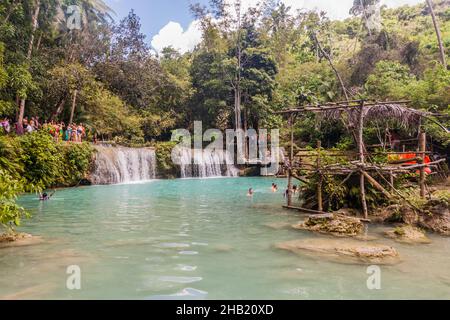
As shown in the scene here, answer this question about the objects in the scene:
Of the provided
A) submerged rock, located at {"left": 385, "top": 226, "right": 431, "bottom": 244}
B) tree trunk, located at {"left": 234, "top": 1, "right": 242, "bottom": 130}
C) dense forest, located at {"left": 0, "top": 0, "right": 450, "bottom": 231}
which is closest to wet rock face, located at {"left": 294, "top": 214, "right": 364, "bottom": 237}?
submerged rock, located at {"left": 385, "top": 226, "right": 431, "bottom": 244}

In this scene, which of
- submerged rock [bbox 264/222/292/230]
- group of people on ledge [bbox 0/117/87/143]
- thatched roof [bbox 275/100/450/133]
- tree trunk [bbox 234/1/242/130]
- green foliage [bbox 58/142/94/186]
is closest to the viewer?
submerged rock [bbox 264/222/292/230]

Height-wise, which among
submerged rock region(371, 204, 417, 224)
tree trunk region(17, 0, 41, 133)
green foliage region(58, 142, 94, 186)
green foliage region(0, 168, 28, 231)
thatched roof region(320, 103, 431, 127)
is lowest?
submerged rock region(371, 204, 417, 224)

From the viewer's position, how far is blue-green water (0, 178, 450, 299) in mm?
5164

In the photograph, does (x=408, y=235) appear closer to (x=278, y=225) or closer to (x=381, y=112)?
(x=278, y=225)

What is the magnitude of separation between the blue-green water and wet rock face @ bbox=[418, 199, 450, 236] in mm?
737

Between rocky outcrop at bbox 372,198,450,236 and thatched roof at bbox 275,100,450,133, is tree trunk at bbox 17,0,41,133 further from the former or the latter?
rocky outcrop at bbox 372,198,450,236

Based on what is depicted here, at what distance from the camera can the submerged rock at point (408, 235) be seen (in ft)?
27.0

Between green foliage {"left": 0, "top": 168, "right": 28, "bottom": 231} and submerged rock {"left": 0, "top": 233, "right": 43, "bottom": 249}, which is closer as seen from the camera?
green foliage {"left": 0, "top": 168, "right": 28, "bottom": 231}

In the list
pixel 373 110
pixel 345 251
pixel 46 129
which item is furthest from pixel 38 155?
pixel 345 251

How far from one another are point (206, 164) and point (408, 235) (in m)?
22.4

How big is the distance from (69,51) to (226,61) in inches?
514

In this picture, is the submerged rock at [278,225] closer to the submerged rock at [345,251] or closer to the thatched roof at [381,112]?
the submerged rock at [345,251]

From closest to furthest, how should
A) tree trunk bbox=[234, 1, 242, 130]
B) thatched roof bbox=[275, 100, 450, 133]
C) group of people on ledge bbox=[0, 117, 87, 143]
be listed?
thatched roof bbox=[275, 100, 450, 133], group of people on ledge bbox=[0, 117, 87, 143], tree trunk bbox=[234, 1, 242, 130]

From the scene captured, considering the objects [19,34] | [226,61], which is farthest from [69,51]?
[226,61]
